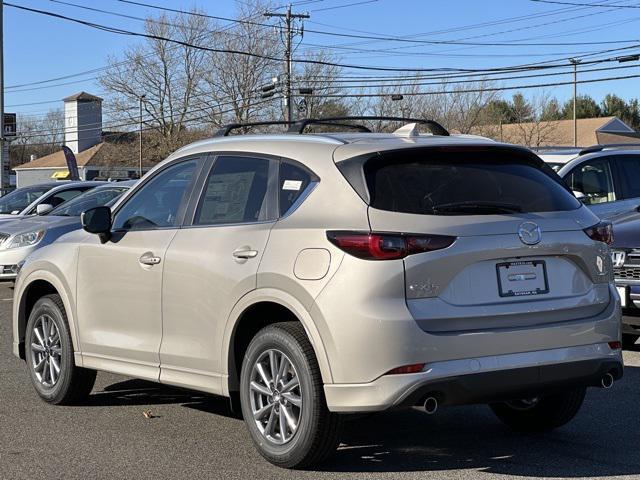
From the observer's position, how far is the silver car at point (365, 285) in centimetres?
461

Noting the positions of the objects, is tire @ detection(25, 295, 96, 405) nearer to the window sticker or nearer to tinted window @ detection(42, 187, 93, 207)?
the window sticker

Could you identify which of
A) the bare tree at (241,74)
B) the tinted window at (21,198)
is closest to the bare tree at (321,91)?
the bare tree at (241,74)

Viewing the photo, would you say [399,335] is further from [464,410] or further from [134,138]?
[134,138]

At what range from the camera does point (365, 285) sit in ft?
15.0

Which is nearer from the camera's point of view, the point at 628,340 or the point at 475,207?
the point at 475,207

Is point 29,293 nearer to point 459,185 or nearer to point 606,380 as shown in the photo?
point 459,185

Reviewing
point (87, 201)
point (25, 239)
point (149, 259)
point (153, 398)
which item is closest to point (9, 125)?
point (87, 201)

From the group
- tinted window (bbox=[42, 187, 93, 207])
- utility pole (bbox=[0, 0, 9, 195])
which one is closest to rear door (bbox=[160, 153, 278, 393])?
tinted window (bbox=[42, 187, 93, 207])

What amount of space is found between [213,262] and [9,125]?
28.6 meters

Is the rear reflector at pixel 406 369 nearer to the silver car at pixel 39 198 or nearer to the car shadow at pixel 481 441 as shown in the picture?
the car shadow at pixel 481 441

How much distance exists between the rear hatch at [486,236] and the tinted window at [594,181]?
6.22 meters

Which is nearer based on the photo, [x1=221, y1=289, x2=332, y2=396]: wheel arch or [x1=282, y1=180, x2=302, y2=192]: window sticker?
[x1=221, y1=289, x2=332, y2=396]: wheel arch

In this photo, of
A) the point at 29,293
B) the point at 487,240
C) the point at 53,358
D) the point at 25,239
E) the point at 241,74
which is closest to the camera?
the point at 487,240

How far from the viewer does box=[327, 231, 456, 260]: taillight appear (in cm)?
460
